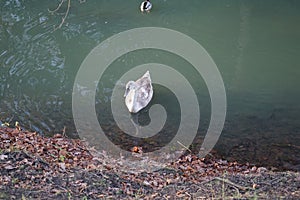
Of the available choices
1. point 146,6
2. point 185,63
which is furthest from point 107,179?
point 146,6

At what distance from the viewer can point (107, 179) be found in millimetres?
6258

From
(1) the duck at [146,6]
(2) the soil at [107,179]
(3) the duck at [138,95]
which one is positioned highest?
(1) the duck at [146,6]

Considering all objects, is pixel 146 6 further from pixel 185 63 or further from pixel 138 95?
pixel 138 95

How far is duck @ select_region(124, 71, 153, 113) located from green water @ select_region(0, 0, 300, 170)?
699 millimetres

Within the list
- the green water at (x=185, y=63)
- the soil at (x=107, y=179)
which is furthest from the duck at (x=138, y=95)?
the soil at (x=107, y=179)

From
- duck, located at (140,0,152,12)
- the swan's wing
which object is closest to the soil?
the swan's wing

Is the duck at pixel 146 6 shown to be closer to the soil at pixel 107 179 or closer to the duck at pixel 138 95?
the duck at pixel 138 95

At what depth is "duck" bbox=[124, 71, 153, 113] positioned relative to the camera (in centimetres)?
1001

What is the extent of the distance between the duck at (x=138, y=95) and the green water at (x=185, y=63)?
0.70m

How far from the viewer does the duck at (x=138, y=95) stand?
1001cm

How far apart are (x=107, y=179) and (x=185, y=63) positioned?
7144mm

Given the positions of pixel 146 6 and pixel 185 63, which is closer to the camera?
pixel 185 63

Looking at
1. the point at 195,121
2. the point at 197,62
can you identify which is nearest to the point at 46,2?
the point at 197,62

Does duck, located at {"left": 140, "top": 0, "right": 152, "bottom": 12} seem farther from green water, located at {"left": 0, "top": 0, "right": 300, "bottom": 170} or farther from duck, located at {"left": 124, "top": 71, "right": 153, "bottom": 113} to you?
duck, located at {"left": 124, "top": 71, "right": 153, "bottom": 113}
